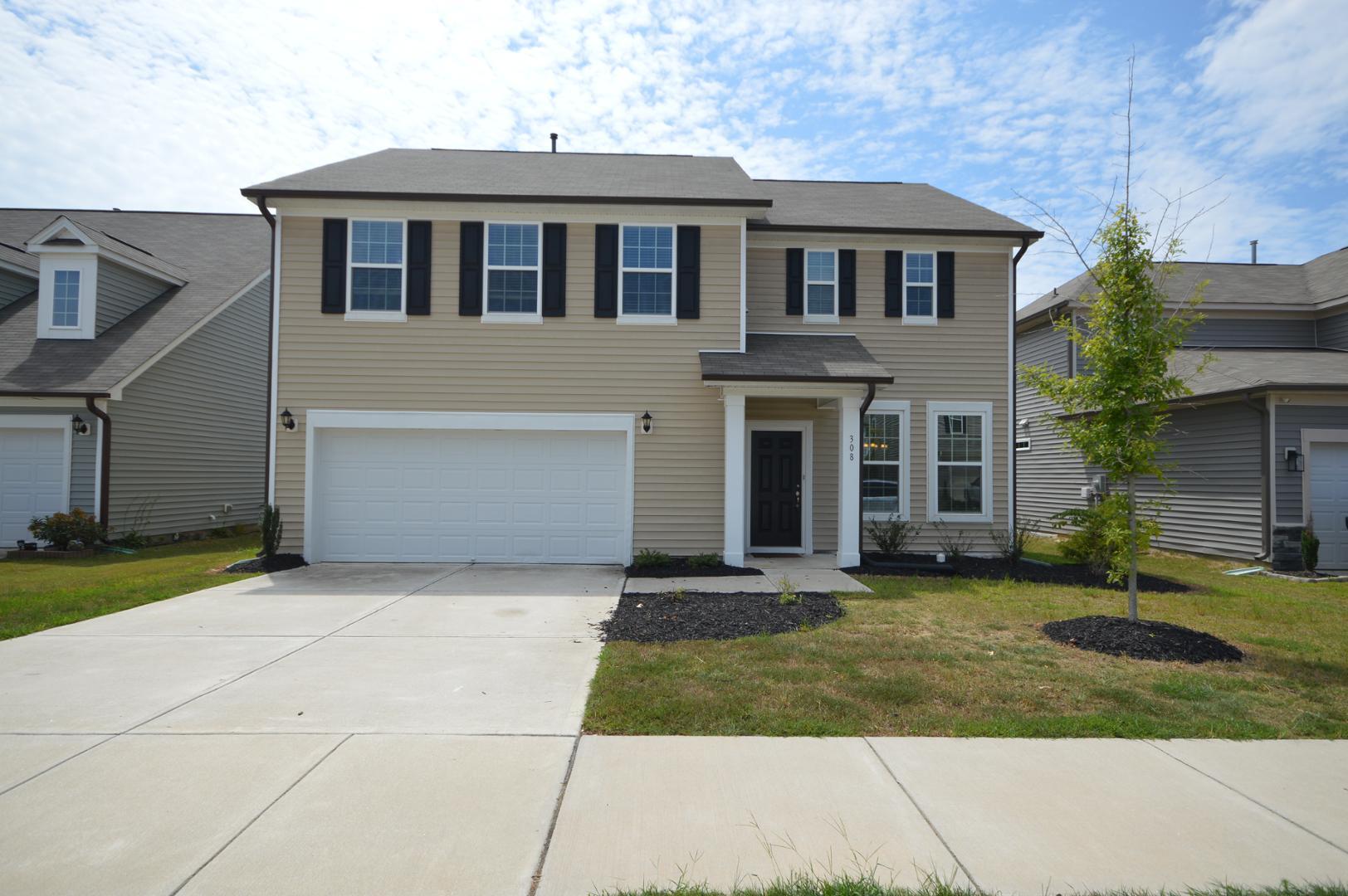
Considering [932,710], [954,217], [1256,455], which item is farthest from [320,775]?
[1256,455]

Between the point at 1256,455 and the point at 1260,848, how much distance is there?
465 inches

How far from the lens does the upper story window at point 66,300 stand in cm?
1463

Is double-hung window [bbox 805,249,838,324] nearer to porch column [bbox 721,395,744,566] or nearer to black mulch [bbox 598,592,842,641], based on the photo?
porch column [bbox 721,395,744,566]

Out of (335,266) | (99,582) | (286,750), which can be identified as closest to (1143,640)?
(286,750)

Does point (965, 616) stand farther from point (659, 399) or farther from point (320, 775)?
point (320, 775)

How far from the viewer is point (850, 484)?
37.1 feet

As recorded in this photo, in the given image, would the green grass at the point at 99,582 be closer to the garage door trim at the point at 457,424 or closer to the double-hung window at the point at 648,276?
the garage door trim at the point at 457,424

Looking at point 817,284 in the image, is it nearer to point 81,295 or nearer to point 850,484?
point 850,484

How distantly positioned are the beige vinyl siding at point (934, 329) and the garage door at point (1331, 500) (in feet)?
16.4

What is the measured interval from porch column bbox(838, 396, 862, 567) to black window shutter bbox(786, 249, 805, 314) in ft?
7.71

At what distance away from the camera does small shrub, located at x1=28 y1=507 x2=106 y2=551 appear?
12.7 meters

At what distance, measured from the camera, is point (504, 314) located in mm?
11750

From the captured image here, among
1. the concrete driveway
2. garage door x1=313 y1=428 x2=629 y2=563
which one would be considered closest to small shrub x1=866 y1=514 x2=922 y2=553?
garage door x1=313 y1=428 x2=629 y2=563

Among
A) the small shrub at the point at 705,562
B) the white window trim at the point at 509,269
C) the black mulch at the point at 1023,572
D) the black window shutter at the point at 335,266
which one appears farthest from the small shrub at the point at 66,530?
the black mulch at the point at 1023,572
